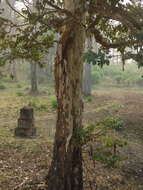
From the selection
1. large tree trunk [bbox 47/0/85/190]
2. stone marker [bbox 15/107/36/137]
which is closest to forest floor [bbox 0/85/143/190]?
stone marker [bbox 15/107/36/137]

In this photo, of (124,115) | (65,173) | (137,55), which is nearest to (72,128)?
(65,173)

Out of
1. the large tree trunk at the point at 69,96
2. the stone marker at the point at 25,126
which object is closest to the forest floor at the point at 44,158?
the stone marker at the point at 25,126

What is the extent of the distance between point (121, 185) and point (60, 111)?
8.19ft

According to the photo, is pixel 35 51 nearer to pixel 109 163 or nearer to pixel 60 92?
pixel 60 92

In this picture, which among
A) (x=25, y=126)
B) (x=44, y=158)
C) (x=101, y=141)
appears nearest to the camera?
(x=101, y=141)

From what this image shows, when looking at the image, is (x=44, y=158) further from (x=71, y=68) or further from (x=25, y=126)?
(x=71, y=68)

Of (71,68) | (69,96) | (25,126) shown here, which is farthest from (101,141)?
(25,126)

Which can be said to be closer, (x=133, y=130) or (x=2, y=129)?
(x=2, y=129)

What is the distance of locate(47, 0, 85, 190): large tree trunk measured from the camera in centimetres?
459

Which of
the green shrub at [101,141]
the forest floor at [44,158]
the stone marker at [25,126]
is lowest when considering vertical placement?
the forest floor at [44,158]

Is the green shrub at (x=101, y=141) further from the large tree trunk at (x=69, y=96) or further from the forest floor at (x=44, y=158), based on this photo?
the forest floor at (x=44, y=158)

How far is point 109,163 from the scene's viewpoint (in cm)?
425

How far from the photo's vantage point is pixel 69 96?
4.64 metres

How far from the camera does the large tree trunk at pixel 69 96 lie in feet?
15.1
